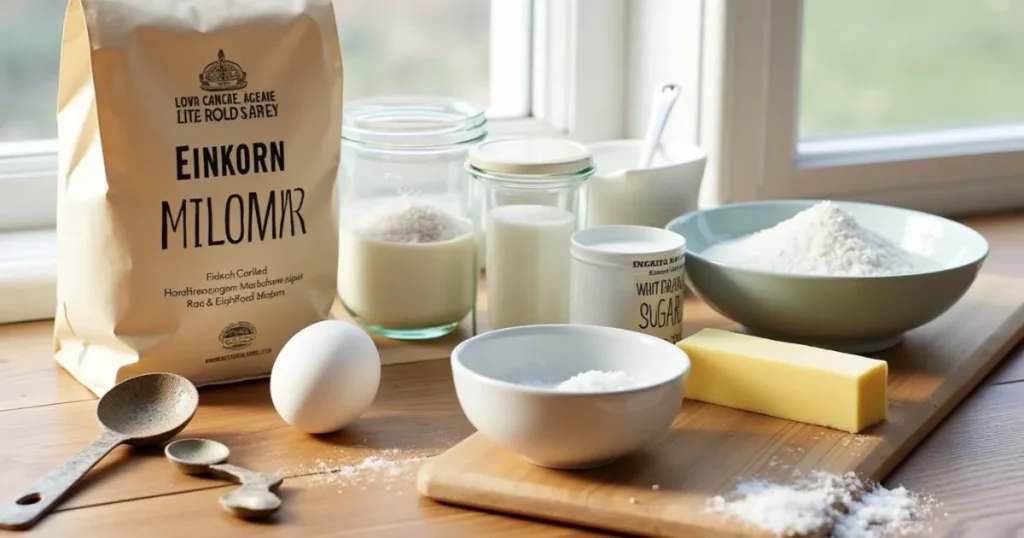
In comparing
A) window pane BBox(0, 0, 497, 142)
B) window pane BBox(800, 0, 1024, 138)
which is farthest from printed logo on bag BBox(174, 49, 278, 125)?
window pane BBox(800, 0, 1024, 138)

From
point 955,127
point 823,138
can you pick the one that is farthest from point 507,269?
point 955,127

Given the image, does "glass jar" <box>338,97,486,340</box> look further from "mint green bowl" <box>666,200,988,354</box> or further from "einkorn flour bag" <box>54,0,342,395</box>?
"mint green bowl" <box>666,200,988,354</box>

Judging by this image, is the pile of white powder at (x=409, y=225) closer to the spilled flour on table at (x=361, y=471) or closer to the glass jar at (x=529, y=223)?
the glass jar at (x=529, y=223)

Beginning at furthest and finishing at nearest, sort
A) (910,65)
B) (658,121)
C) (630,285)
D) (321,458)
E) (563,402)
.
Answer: (910,65) → (658,121) → (630,285) → (321,458) → (563,402)

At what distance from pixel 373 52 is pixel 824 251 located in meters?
0.62

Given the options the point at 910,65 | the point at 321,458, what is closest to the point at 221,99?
the point at 321,458

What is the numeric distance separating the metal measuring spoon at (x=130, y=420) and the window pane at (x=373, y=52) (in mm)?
492

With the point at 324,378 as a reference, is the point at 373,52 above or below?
above

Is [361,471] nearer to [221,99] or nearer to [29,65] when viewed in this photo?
[221,99]

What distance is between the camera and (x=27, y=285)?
1250 mm

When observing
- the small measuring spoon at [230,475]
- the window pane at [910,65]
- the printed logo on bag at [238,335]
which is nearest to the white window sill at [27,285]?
the printed logo on bag at [238,335]

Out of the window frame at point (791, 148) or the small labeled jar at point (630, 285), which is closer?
the small labeled jar at point (630, 285)

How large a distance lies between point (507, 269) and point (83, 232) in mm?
361

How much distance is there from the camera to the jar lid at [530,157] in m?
1.13
